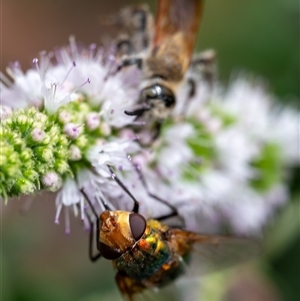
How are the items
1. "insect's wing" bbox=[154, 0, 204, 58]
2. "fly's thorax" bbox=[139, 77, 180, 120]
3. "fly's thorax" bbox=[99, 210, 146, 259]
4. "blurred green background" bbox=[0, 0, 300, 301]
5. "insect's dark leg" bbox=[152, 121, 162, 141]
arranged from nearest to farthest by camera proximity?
"fly's thorax" bbox=[99, 210, 146, 259] < "fly's thorax" bbox=[139, 77, 180, 120] < "insect's dark leg" bbox=[152, 121, 162, 141] < "insect's wing" bbox=[154, 0, 204, 58] < "blurred green background" bbox=[0, 0, 300, 301]

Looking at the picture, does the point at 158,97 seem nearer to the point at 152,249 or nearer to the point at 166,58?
the point at 166,58

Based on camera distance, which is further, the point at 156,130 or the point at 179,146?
the point at 179,146

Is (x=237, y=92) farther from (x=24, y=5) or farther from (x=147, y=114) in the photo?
(x=24, y=5)

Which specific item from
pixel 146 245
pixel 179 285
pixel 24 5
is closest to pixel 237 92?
pixel 179 285

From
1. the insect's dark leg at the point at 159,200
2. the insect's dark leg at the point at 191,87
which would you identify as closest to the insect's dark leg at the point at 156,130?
the insect's dark leg at the point at 159,200

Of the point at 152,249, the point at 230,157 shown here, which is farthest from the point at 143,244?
the point at 230,157

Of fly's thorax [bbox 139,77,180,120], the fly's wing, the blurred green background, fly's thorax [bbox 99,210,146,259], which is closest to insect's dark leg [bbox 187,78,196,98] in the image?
fly's thorax [bbox 139,77,180,120]

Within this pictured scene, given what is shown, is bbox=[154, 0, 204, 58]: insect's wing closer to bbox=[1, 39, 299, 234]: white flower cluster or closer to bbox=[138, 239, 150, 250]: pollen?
bbox=[1, 39, 299, 234]: white flower cluster
